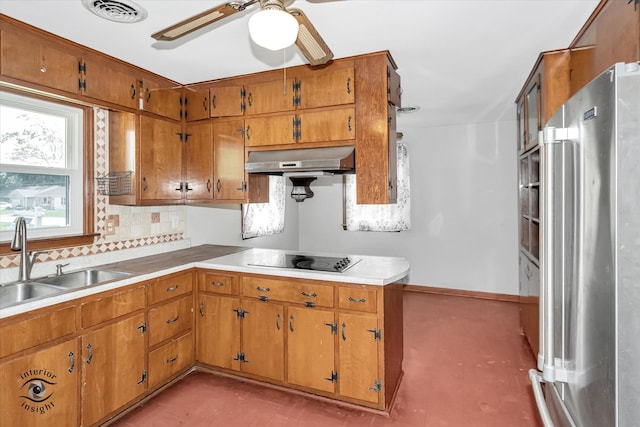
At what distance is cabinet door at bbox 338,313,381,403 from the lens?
2314 millimetres

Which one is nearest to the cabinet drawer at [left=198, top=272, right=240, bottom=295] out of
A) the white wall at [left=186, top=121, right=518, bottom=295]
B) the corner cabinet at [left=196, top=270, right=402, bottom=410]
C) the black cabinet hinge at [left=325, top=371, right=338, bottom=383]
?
the corner cabinet at [left=196, top=270, right=402, bottom=410]

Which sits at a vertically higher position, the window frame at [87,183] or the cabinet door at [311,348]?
the window frame at [87,183]

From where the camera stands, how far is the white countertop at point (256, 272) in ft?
6.26

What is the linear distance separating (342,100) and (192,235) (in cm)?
218

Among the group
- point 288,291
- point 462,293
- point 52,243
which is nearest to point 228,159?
point 288,291

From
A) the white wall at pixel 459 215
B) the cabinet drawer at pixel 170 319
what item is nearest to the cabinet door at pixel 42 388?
the cabinet drawer at pixel 170 319

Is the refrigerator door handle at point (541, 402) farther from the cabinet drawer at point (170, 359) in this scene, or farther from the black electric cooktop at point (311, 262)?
the cabinet drawer at point (170, 359)

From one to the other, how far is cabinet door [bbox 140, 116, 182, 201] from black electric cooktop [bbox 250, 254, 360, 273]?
107 centimetres

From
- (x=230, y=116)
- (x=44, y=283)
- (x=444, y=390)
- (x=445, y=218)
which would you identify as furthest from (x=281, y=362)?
(x=445, y=218)

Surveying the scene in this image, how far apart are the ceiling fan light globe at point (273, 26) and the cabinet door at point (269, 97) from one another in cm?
151

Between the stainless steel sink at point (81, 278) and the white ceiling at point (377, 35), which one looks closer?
the white ceiling at point (377, 35)

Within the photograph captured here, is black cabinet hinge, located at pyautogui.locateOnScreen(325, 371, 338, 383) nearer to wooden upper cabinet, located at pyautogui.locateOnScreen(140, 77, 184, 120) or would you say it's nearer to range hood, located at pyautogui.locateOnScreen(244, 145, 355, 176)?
range hood, located at pyautogui.locateOnScreen(244, 145, 355, 176)

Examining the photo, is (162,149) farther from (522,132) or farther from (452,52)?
(522,132)

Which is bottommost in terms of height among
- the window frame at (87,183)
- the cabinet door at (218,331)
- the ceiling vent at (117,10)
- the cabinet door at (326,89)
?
the cabinet door at (218,331)
